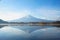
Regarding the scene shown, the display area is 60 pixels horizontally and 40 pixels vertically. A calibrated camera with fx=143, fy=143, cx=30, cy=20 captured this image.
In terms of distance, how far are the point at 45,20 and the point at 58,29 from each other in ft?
0.79

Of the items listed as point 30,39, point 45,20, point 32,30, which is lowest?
point 30,39

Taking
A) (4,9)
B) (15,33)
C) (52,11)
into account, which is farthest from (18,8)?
(52,11)

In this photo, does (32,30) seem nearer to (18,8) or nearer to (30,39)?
(30,39)

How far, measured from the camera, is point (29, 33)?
2.18 meters

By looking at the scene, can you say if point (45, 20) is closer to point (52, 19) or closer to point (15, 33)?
point (52, 19)

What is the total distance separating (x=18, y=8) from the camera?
2.21 m

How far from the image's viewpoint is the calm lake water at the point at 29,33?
7.05 feet

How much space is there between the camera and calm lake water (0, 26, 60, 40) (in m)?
2.15

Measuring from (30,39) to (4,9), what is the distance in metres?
0.61

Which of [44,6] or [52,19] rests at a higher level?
[44,6]

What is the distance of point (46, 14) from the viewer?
87.5 inches

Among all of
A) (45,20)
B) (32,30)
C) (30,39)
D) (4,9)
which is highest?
(4,9)

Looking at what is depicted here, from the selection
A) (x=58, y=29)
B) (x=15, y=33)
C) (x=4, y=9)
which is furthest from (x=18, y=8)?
(x=58, y=29)

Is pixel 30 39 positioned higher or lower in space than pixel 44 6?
lower
